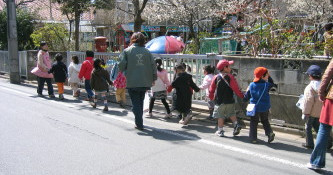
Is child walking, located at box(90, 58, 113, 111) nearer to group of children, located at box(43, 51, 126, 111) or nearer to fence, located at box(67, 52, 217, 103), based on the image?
group of children, located at box(43, 51, 126, 111)

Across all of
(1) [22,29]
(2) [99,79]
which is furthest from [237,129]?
(1) [22,29]

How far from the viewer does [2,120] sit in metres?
7.58

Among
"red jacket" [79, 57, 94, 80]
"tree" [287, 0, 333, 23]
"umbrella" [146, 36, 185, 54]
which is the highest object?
"tree" [287, 0, 333, 23]

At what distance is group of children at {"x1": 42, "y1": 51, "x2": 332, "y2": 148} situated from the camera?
559 centimetres

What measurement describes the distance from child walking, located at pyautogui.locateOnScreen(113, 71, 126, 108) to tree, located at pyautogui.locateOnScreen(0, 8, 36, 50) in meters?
11.4

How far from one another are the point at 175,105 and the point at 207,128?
867 mm

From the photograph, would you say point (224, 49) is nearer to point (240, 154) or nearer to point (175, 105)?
point (175, 105)

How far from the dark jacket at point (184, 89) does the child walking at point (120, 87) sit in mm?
2326

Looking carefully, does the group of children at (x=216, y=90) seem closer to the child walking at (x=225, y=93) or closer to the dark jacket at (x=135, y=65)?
the child walking at (x=225, y=93)

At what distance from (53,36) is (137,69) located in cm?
1154

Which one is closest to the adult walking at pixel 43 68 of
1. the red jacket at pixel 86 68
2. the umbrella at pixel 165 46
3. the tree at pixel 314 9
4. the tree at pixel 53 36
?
the red jacket at pixel 86 68

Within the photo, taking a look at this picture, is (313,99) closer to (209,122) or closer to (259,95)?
(259,95)

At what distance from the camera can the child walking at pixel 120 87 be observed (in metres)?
9.25

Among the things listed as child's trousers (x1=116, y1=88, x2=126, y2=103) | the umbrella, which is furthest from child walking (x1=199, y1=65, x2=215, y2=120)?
the umbrella
